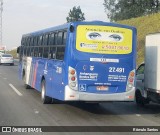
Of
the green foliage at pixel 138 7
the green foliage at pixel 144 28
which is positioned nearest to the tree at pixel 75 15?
the green foliage at pixel 138 7

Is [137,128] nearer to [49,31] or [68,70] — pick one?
[68,70]

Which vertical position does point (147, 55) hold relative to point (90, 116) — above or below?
above

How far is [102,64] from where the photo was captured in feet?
41.0

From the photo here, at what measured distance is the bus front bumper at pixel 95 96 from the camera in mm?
12102

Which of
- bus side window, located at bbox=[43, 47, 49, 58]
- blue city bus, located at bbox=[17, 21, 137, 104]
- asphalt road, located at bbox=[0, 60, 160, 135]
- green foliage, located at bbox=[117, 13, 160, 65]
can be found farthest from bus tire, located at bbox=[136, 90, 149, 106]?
green foliage, located at bbox=[117, 13, 160, 65]

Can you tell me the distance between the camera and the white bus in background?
13.2m

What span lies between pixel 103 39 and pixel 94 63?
0.81 meters

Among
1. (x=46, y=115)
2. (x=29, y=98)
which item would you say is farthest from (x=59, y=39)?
(x=29, y=98)

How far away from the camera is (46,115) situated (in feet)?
39.7

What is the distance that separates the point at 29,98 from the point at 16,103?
62.2 inches

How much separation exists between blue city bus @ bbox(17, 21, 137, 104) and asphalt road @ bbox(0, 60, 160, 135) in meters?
0.58

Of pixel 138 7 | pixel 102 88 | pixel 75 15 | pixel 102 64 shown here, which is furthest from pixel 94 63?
pixel 75 15

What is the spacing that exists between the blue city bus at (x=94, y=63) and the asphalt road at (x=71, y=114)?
0.58 metres

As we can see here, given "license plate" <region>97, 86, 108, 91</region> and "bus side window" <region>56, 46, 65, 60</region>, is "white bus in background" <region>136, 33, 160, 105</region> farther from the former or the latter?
"bus side window" <region>56, 46, 65, 60</region>
